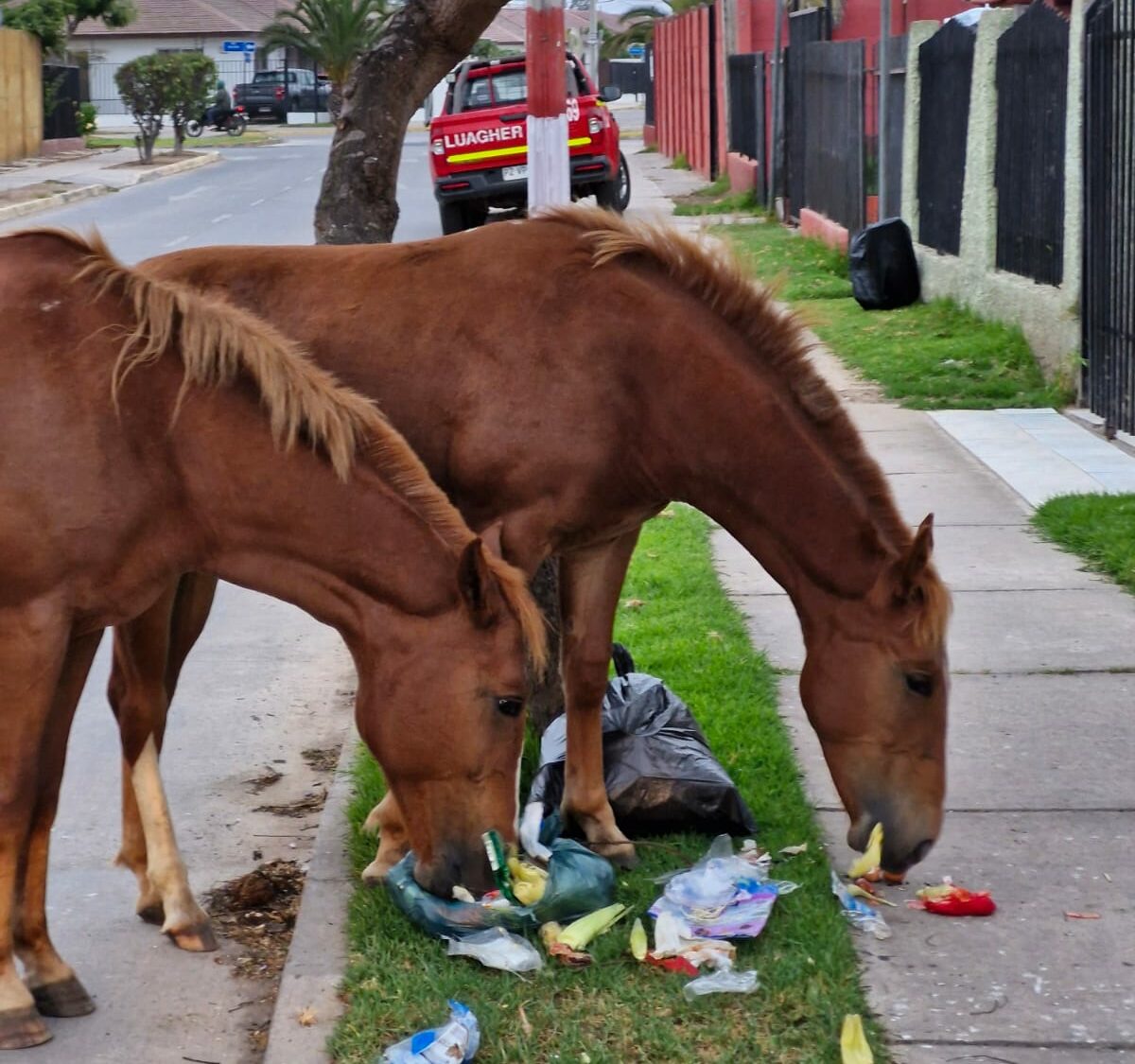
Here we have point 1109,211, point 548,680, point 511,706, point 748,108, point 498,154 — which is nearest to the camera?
point 511,706

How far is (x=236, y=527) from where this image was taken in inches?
145

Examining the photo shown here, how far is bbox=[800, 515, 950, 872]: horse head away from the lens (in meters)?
4.12

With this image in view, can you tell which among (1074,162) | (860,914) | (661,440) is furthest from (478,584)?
(1074,162)

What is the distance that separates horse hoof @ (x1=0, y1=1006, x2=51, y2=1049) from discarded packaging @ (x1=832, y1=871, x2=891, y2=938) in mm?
2033

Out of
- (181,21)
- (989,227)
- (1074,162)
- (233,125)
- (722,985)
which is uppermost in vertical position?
(181,21)

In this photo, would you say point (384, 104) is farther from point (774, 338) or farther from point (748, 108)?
point (748, 108)

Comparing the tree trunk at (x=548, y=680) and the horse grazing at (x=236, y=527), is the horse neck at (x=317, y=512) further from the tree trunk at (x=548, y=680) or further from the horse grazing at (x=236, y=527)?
the tree trunk at (x=548, y=680)

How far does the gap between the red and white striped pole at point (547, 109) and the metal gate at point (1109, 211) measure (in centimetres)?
507

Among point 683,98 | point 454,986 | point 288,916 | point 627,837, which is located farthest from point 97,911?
point 683,98

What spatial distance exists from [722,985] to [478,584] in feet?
3.83

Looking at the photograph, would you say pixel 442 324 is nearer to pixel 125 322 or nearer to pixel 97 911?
pixel 125 322

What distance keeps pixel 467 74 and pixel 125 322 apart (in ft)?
63.6

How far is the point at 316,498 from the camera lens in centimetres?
362

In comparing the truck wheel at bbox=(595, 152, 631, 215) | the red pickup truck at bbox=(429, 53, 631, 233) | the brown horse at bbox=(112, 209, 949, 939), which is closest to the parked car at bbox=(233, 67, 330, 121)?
the truck wheel at bbox=(595, 152, 631, 215)
